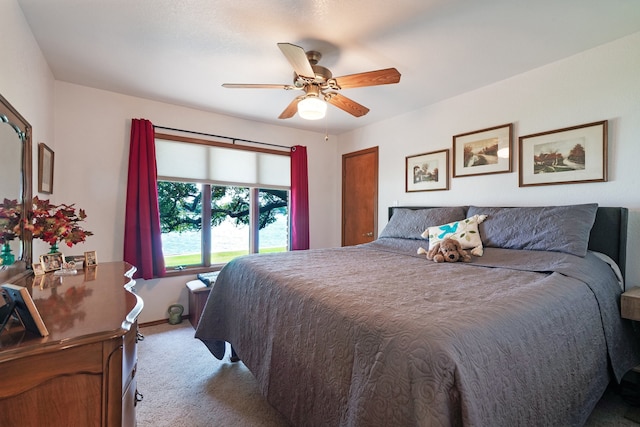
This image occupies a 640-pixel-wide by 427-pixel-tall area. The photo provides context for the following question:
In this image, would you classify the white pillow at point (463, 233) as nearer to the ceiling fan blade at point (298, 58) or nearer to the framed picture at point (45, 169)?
the ceiling fan blade at point (298, 58)

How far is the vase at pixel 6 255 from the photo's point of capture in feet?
4.48

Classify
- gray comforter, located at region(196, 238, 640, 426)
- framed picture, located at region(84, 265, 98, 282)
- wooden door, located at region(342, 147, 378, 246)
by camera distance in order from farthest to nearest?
wooden door, located at region(342, 147, 378, 246)
framed picture, located at region(84, 265, 98, 282)
gray comforter, located at region(196, 238, 640, 426)

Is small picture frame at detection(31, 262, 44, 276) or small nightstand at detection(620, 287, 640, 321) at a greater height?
small picture frame at detection(31, 262, 44, 276)

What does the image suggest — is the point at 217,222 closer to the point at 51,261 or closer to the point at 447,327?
the point at 51,261

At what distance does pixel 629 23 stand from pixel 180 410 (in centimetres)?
388

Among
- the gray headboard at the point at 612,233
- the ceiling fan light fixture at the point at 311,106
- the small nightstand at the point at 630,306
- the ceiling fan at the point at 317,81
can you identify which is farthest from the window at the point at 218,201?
the small nightstand at the point at 630,306

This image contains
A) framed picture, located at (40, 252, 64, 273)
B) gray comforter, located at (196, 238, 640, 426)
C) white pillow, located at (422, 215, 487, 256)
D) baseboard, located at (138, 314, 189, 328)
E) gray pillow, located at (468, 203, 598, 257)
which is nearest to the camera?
gray comforter, located at (196, 238, 640, 426)

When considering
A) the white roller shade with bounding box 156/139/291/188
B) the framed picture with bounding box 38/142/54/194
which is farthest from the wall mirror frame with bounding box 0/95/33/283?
the white roller shade with bounding box 156/139/291/188

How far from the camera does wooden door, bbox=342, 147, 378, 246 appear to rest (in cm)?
415

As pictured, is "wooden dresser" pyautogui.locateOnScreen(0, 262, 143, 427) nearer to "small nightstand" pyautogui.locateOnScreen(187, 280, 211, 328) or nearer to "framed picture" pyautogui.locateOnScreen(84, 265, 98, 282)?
"framed picture" pyautogui.locateOnScreen(84, 265, 98, 282)

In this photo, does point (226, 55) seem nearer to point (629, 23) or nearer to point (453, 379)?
point (453, 379)

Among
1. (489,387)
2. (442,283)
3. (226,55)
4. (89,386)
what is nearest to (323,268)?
(442,283)

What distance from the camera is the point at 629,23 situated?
1.92m

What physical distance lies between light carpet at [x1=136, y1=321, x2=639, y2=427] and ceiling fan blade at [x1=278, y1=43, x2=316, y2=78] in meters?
2.22
